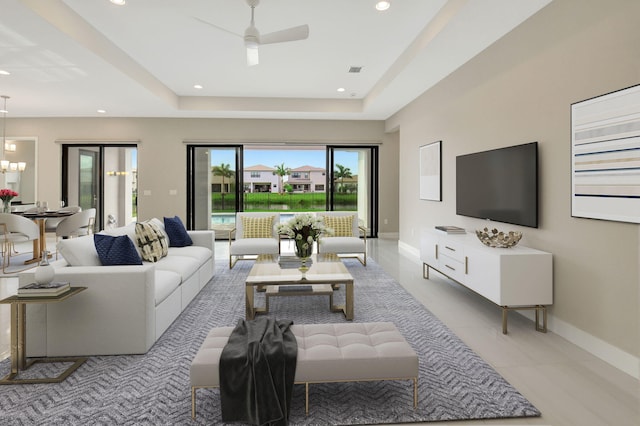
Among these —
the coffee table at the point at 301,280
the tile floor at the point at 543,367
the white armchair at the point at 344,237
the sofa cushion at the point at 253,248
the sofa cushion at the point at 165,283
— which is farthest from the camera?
the white armchair at the point at 344,237

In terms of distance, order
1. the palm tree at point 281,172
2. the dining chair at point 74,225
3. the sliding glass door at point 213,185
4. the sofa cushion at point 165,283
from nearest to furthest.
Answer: the sofa cushion at point 165,283
the dining chair at point 74,225
the sliding glass door at point 213,185
the palm tree at point 281,172

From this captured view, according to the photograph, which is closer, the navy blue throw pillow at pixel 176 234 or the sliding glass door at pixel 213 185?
the navy blue throw pillow at pixel 176 234

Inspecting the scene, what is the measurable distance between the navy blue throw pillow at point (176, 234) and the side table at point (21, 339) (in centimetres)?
223

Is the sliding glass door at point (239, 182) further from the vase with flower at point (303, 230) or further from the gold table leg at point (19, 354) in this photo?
the gold table leg at point (19, 354)

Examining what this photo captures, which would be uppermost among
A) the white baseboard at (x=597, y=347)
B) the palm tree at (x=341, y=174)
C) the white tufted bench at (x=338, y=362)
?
the palm tree at (x=341, y=174)

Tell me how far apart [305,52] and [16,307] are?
4222mm

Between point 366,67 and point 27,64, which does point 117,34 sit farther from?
point 366,67

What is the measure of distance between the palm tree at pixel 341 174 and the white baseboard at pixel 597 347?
19.5ft

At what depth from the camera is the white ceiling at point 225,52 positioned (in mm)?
3750

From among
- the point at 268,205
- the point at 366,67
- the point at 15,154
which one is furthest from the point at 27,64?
the point at 268,205

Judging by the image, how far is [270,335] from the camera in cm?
220

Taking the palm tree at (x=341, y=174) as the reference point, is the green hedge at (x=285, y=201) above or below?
below

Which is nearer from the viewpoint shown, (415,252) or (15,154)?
(415,252)

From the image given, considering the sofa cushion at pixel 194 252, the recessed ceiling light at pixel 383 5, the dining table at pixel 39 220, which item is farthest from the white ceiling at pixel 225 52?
the sofa cushion at pixel 194 252
